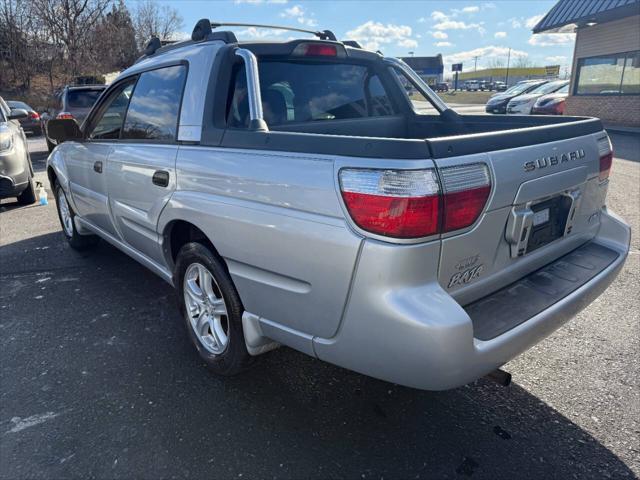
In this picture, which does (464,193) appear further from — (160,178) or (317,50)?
(160,178)

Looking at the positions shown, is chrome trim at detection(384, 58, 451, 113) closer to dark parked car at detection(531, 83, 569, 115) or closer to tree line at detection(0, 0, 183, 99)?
dark parked car at detection(531, 83, 569, 115)

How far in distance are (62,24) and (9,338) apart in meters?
35.4

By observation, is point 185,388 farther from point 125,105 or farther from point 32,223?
point 32,223

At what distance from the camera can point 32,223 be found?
6.52 m

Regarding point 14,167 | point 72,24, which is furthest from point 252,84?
point 72,24

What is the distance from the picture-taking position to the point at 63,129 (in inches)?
163

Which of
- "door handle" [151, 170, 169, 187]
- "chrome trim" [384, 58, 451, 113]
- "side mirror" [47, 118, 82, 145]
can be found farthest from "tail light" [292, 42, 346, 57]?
"side mirror" [47, 118, 82, 145]

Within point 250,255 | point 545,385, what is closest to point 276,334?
point 250,255

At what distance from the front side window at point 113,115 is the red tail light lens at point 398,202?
101 inches

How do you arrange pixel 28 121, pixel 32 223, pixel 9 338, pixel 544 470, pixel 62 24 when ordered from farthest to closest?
pixel 62 24, pixel 28 121, pixel 32 223, pixel 9 338, pixel 544 470

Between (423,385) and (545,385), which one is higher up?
(423,385)

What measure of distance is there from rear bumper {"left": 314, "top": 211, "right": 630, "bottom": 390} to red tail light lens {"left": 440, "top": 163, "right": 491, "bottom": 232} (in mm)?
156

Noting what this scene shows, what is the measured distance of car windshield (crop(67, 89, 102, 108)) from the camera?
11.7m

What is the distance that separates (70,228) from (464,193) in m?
4.71
